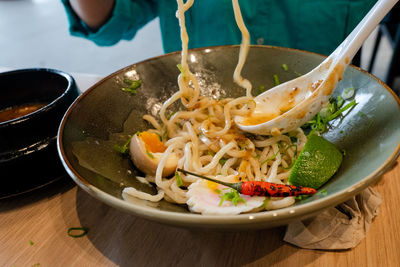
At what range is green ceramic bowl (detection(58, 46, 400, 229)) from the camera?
75 cm

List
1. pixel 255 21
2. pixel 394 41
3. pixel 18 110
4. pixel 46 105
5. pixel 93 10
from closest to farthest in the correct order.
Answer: pixel 46 105, pixel 18 110, pixel 93 10, pixel 255 21, pixel 394 41

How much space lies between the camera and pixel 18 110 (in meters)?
1.45

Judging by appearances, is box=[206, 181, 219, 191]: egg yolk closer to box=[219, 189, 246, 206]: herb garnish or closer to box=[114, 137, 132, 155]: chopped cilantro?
box=[219, 189, 246, 206]: herb garnish

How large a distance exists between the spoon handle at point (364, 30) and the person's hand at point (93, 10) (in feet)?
4.88

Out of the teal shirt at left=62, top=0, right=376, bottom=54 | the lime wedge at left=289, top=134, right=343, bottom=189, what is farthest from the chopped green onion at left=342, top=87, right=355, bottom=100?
the teal shirt at left=62, top=0, right=376, bottom=54

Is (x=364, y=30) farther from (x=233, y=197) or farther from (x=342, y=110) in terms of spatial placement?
(x=233, y=197)

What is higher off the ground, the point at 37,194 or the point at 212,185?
the point at 212,185

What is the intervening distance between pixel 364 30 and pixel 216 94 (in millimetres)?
713

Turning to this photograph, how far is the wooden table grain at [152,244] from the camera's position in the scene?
947mm

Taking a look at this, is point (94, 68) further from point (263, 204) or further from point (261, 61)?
point (263, 204)

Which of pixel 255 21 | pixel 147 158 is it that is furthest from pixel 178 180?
pixel 255 21

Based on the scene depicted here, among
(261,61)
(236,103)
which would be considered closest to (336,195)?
(236,103)

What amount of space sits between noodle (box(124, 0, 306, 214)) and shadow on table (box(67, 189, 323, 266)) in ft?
0.43

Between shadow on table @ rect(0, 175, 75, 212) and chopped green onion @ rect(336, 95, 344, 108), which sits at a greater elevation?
chopped green onion @ rect(336, 95, 344, 108)
